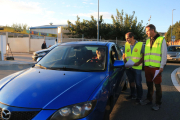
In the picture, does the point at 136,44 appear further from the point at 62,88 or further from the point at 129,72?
the point at 62,88

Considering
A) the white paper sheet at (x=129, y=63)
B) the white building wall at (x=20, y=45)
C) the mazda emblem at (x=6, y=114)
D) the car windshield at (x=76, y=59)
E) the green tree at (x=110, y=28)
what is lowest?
the mazda emblem at (x=6, y=114)

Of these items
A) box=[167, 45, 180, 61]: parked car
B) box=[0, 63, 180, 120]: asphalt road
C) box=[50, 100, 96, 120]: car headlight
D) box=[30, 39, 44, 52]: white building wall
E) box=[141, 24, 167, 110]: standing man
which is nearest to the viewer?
box=[50, 100, 96, 120]: car headlight

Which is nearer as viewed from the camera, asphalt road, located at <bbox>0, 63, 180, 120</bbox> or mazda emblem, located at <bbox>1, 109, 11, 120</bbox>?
mazda emblem, located at <bbox>1, 109, 11, 120</bbox>

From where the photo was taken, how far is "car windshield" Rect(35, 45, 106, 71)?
3378mm

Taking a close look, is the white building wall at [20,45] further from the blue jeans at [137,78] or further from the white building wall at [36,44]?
the blue jeans at [137,78]

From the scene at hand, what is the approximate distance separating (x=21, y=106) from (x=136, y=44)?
10.7 ft

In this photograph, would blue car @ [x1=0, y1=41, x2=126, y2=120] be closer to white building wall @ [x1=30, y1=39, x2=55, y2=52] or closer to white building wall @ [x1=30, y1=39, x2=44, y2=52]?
white building wall @ [x1=30, y1=39, x2=55, y2=52]

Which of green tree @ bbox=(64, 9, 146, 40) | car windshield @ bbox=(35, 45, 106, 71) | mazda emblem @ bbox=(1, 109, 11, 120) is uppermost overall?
green tree @ bbox=(64, 9, 146, 40)

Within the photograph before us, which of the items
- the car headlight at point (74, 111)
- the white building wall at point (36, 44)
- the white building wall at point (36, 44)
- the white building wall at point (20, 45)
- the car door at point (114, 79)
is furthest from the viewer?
the white building wall at point (20, 45)

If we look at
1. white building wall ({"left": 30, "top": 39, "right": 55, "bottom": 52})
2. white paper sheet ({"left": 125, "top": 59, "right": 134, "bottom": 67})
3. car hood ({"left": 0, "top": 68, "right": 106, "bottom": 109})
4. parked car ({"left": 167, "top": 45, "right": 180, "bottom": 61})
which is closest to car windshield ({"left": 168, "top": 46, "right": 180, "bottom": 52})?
parked car ({"left": 167, "top": 45, "right": 180, "bottom": 61})

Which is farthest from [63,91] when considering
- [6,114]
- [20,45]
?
[20,45]

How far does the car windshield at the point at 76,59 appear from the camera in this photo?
3378mm

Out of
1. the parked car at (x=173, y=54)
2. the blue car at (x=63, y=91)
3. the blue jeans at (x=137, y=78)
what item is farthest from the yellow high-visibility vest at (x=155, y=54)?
the parked car at (x=173, y=54)

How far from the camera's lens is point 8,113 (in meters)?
2.12
